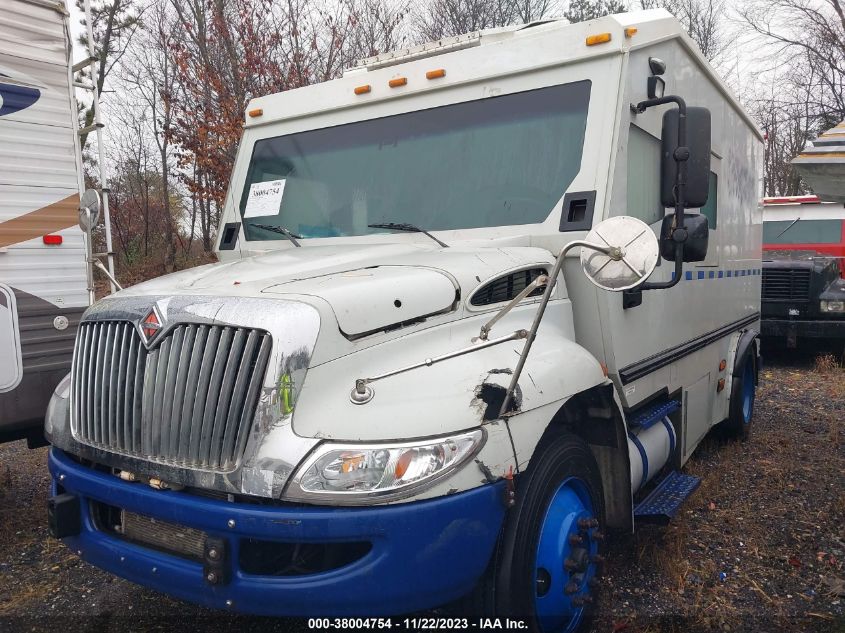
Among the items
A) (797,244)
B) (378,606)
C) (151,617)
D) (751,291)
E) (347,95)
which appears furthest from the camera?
(797,244)

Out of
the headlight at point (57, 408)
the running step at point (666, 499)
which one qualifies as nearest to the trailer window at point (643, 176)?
the running step at point (666, 499)

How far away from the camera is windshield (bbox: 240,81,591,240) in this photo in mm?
3232

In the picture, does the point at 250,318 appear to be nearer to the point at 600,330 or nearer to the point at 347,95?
the point at 600,330

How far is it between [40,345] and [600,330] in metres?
3.42

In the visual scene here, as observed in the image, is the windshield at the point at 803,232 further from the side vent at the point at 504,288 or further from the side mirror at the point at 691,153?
the side vent at the point at 504,288

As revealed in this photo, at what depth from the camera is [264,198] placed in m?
4.01

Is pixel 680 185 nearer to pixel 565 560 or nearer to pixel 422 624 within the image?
pixel 565 560

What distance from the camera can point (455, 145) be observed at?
3.46 m

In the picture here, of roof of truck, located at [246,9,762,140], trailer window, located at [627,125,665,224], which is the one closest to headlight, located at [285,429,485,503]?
trailer window, located at [627,125,665,224]

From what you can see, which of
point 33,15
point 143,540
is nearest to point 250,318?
point 143,540

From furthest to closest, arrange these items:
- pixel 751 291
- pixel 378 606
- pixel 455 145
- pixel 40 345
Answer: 1. pixel 751 291
2. pixel 40 345
3. pixel 455 145
4. pixel 378 606

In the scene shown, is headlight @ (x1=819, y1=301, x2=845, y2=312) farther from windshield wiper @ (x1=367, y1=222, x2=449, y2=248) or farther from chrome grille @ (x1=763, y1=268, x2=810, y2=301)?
windshield wiper @ (x1=367, y1=222, x2=449, y2=248)

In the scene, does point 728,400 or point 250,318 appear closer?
point 250,318

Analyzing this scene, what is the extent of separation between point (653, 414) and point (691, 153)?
1.44 metres
